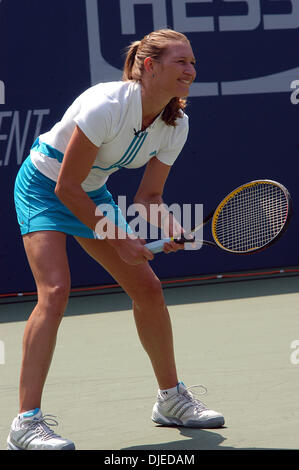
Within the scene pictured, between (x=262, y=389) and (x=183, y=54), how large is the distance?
4.55 feet

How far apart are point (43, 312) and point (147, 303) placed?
1.37 feet

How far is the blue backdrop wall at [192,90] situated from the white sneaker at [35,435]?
314 cm

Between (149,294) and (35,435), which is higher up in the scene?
(149,294)

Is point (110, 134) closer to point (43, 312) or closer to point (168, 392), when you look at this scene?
point (43, 312)

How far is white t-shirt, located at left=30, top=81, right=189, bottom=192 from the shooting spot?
2.73 meters

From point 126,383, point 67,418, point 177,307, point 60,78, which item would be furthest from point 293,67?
point 67,418

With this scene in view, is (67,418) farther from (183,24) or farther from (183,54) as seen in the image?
(183,24)

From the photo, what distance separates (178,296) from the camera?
5.63m

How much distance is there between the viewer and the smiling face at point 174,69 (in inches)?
111

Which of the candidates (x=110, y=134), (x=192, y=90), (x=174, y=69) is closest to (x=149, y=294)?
(x=110, y=134)

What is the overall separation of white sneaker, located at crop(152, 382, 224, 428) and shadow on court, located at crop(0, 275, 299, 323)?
2.23m

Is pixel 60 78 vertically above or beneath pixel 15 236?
above

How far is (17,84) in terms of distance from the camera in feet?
18.7
